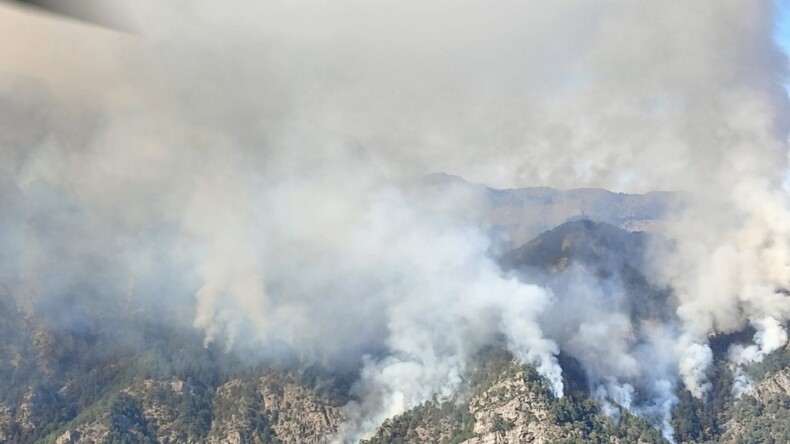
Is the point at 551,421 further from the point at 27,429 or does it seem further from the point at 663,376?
the point at 27,429

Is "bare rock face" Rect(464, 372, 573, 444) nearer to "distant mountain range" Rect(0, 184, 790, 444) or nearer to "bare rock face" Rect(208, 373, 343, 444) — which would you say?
"distant mountain range" Rect(0, 184, 790, 444)

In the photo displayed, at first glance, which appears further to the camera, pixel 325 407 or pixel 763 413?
pixel 325 407

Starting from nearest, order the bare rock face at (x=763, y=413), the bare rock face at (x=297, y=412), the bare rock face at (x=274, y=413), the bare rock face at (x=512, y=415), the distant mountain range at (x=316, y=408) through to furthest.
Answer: the bare rock face at (x=512, y=415)
the distant mountain range at (x=316, y=408)
the bare rock face at (x=763, y=413)
the bare rock face at (x=274, y=413)
the bare rock face at (x=297, y=412)

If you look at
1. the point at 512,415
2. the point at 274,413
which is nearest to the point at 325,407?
the point at 274,413

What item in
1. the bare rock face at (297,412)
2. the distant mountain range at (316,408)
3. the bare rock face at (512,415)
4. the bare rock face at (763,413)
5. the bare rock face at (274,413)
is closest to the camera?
the bare rock face at (512,415)

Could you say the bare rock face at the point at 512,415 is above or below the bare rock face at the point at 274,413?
below

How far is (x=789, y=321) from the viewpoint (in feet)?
620

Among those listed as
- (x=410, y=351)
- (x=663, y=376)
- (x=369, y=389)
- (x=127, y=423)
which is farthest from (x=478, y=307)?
(x=127, y=423)

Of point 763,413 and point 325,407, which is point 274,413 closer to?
point 325,407

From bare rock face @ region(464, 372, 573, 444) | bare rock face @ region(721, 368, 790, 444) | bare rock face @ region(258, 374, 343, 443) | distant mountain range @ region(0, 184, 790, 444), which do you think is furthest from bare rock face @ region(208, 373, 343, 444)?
bare rock face @ region(721, 368, 790, 444)

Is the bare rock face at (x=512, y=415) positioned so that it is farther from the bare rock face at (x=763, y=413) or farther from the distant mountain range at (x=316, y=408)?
the bare rock face at (x=763, y=413)

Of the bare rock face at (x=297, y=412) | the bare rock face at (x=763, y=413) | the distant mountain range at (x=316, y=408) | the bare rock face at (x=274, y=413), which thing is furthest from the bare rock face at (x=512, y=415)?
the bare rock face at (x=763, y=413)

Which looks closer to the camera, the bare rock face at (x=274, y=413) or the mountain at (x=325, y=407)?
the mountain at (x=325, y=407)

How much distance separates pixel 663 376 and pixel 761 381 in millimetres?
22549
